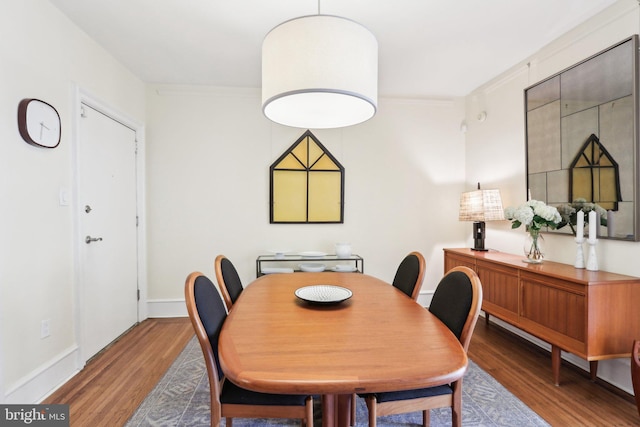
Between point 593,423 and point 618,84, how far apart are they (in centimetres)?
213

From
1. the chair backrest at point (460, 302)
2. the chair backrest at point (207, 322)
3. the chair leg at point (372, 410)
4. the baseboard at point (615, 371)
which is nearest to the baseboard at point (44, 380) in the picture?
the chair backrest at point (207, 322)

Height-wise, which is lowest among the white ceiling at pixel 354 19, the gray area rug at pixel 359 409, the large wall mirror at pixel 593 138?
the gray area rug at pixel 359 409

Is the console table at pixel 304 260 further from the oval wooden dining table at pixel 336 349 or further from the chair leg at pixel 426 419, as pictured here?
the chair leg at pixel 426 419

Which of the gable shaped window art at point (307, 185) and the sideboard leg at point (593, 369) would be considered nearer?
the sideboard leg at point (593, 369)

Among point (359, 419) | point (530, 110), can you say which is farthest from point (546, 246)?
point (359, 419)

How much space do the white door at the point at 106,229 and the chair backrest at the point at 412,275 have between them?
2.42 metres

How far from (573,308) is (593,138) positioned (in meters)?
1.24

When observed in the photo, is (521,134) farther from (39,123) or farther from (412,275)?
(39,123)

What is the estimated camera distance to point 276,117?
1.70 m

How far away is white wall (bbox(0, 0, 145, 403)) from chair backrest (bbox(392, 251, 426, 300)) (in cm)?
239

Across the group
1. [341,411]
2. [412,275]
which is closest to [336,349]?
[341,411]

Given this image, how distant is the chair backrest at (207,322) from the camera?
1243 millimetres

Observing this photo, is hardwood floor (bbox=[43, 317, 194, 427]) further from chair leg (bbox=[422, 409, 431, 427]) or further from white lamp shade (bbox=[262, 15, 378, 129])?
white lamp shade (bbox=[262, 15, 378, 129])

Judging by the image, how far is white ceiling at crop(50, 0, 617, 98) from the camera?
212cm
